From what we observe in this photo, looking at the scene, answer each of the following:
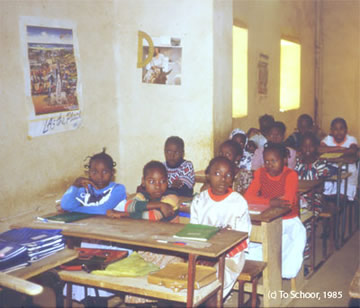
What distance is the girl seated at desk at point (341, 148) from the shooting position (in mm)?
6207

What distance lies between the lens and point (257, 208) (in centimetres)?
409

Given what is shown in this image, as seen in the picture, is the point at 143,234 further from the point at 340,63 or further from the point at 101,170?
the point at 340,63

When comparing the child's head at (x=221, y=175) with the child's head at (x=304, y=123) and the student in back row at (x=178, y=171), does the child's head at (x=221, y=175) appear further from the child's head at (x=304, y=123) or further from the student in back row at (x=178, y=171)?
the child's head at (x=304, y=123)

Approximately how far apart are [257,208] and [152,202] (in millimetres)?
805

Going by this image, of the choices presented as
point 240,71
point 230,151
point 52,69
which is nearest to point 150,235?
point 230,151

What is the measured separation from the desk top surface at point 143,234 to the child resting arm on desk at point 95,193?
27cm

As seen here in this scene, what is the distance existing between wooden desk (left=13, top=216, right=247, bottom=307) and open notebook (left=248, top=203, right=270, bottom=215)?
2.33 feet

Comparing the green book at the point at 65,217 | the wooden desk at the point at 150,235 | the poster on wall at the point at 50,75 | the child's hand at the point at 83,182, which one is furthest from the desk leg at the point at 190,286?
the poster on wall at the point at 50,75

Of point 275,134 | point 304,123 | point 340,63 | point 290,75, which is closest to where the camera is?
point 275,134

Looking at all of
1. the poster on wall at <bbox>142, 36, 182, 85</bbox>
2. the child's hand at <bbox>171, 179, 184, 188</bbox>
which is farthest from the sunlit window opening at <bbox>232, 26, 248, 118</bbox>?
the child's hand at <bbox>171, 179, 184, 188</bbox>

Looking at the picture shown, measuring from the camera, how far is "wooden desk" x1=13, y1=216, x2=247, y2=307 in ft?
9.79

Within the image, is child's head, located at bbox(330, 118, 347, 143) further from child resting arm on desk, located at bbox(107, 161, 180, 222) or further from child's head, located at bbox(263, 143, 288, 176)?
child resting arm on desk, located at bbox(107, 161, 180, 222)

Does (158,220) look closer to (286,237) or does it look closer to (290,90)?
(286,237)

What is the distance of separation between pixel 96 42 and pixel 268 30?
3827mm
